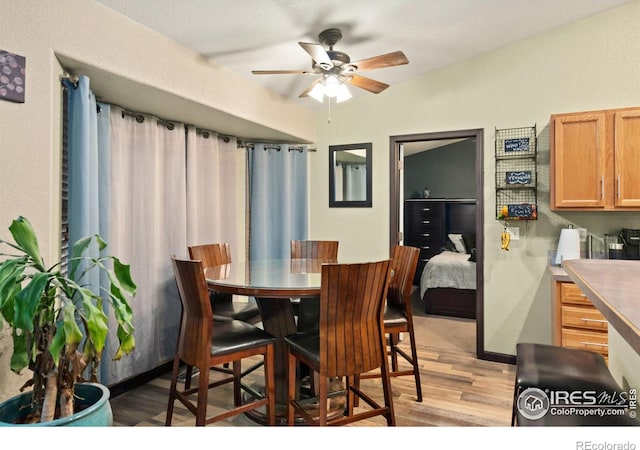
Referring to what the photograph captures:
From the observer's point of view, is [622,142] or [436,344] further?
[436,344]

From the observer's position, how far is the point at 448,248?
6.39 meters

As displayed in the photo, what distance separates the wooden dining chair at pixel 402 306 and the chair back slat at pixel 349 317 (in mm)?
547

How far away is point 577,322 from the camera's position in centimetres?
268

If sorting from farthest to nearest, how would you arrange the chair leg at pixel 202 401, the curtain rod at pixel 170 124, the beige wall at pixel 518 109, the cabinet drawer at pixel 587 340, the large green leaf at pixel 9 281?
the beige wall at pixel 518 109, the cabinet drawer at pixel 587 340, the curtain rod at pixel 170 124, the chair leg at pixel 202 401, the large green leaf at pixel 9 281

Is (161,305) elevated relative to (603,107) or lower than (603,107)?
lower

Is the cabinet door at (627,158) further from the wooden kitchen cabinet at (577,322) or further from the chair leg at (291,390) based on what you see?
the chair leg at (291,390)


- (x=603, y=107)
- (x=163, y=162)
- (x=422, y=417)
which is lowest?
(x=422, y=417)

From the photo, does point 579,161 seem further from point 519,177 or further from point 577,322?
point 577,322

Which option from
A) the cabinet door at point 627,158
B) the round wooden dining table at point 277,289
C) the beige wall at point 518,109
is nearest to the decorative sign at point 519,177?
the beige wall at point 518,109

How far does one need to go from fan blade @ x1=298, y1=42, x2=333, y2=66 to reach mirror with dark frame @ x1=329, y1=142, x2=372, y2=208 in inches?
65.4

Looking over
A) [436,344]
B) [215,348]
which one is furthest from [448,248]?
[215,348]

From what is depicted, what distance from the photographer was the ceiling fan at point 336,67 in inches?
92.0
